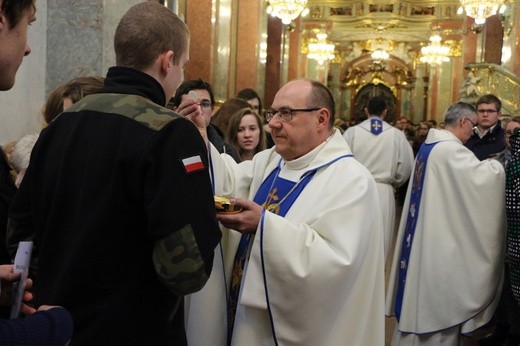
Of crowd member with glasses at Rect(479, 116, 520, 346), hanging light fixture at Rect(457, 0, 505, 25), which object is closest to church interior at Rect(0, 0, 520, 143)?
hanging light fixture at Rect(457, 0, 505, 25)

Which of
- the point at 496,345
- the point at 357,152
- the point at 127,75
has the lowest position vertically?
the point at 496,345

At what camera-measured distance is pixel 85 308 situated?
6.65ft

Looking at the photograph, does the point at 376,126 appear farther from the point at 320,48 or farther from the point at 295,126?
the point at 320,48

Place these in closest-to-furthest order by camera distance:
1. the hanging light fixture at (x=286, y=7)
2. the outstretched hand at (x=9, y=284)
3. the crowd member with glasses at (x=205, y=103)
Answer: the outstretched hand at (x=9, y=284) → the crowd member with glasses at (x=205, y=103) → the hanging light fixture at (x=286, y=7)

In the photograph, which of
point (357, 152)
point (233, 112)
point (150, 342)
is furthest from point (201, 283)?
point (357, 152)

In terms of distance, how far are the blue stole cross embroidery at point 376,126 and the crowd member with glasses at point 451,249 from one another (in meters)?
3.30

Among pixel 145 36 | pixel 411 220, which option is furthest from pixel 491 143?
pixel 145 36

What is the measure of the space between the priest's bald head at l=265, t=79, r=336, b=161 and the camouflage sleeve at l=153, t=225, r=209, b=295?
1139mm

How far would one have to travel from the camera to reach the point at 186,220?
191 cm

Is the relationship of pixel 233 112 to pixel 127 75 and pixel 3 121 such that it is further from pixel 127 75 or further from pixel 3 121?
pixel 127 75

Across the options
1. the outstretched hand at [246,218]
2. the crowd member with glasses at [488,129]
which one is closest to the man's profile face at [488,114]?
the crowd member with glasses at [488,129]

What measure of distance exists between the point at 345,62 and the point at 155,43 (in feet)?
96.2

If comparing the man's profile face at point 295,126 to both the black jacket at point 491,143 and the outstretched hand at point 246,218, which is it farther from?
the black jacket at point 491,143

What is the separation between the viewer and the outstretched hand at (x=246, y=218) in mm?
2556
